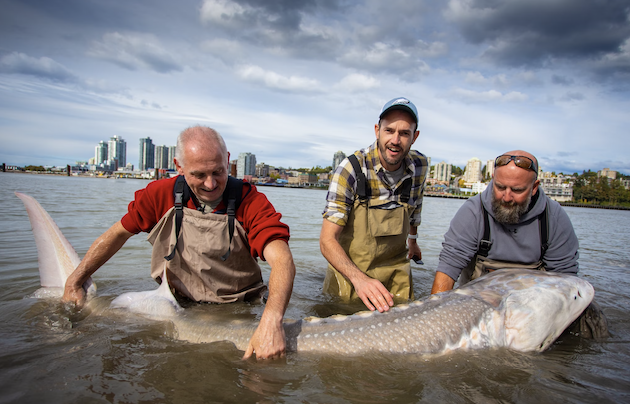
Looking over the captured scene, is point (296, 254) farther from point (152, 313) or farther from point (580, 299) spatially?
point (580, 299)

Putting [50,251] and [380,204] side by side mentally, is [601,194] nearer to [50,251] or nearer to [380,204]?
[380,204]

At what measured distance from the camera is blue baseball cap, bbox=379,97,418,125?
356 centimetres

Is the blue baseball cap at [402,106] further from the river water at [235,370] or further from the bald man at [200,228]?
the river water at [235,370]

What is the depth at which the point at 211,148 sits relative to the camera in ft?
9.35

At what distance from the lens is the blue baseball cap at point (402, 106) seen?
3564 mm

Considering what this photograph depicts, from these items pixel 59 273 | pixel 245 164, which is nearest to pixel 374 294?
pixel 59 273

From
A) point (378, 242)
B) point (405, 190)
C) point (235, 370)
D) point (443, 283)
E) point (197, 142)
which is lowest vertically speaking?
point (235, 370)

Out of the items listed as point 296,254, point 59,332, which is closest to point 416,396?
point 59,332

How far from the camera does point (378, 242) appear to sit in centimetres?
404

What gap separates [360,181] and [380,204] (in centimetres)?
36

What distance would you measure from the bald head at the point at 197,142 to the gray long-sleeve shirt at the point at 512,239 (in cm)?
231

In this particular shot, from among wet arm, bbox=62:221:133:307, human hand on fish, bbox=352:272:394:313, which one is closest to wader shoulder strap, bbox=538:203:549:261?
human hand on fish, bbox=352:272:394:313

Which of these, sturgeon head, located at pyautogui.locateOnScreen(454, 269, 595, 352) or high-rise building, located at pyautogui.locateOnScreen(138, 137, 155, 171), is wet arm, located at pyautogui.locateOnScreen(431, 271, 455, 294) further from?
high-rise building, located at pyautogui.locateOnScreen(138, 137, 155, 171)

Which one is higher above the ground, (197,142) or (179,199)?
(197,142)
